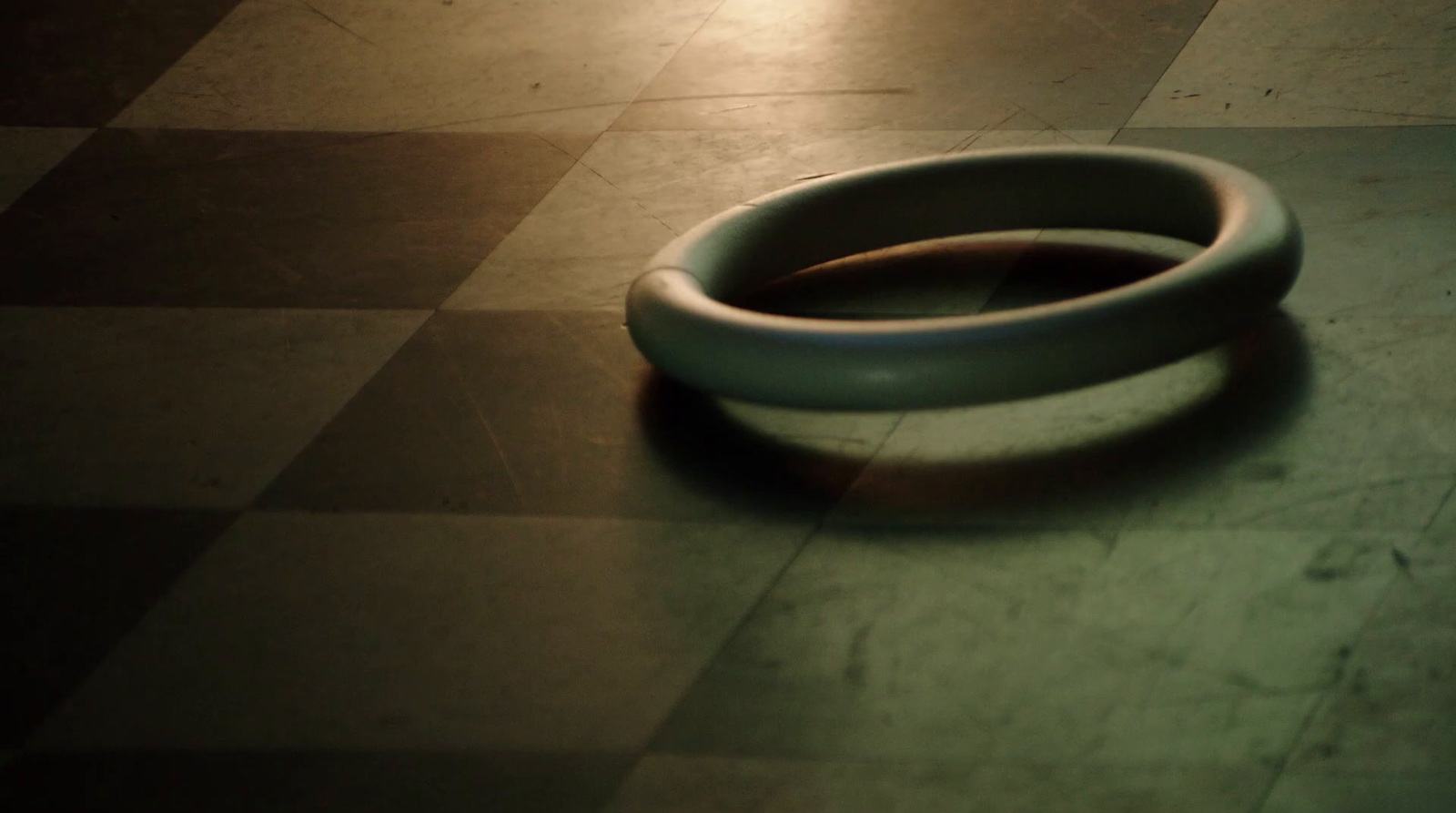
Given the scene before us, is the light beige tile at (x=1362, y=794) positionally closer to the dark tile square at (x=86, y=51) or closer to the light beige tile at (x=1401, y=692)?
the light beige tile at (x=1401, y=692)

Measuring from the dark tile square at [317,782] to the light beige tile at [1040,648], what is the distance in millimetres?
267

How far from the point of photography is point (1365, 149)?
6461mm

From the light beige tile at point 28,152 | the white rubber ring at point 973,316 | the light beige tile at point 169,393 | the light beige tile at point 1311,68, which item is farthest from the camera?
the light beige tile at point 28,152

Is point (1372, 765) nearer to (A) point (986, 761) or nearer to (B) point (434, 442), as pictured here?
(A) point (986, 761)

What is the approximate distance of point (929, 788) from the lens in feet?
11.5

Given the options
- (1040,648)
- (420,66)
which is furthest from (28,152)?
(1040,648)

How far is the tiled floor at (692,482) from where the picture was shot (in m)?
3.68

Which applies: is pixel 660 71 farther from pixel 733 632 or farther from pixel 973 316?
pixel 733 632

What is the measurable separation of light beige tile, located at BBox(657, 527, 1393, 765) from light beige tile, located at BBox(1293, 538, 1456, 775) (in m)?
0.05

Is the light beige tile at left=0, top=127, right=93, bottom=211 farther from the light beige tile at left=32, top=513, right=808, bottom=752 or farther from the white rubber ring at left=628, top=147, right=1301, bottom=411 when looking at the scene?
the white rubber ring at left=628, top=147, right=1301, bottom=411

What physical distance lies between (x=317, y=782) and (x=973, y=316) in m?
2.20

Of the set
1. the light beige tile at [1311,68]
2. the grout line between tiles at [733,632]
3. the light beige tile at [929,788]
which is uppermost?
the light beige tile at [929,788]

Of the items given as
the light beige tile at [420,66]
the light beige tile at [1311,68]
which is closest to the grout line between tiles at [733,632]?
the light beige tile at [1311,68]

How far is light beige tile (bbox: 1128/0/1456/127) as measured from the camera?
6.87 metres
